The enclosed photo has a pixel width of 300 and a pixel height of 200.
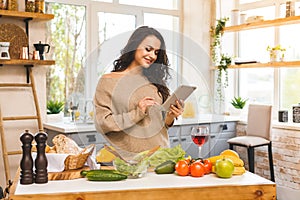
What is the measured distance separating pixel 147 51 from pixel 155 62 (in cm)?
7

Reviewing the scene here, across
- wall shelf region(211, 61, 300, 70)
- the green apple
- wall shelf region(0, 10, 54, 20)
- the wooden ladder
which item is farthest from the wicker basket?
wall shelf region(211, 61, 300, 70)

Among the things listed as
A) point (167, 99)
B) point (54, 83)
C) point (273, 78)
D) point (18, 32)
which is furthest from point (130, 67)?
point (273, 78)

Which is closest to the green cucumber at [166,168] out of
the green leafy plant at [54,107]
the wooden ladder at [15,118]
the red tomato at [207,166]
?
the red tomato at [207,166]

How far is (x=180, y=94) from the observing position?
195cm

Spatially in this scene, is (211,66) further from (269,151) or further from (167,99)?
(167,99)

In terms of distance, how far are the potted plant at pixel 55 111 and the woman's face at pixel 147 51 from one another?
2.62 metres

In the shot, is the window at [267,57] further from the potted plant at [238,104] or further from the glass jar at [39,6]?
the glass jar at [39,6]

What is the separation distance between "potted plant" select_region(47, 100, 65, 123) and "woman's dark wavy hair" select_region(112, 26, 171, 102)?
2.54 metres

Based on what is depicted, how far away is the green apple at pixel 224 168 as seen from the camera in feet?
6.40

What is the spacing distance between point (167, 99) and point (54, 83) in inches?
121

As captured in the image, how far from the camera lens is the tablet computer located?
6.31 ft

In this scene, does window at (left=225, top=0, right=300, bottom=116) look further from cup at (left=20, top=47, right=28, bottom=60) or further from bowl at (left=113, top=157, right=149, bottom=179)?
bowl at (left=113, top=157, right=149, bottom=179)

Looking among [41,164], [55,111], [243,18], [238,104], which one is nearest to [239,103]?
[238,104]

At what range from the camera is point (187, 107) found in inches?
89.6
